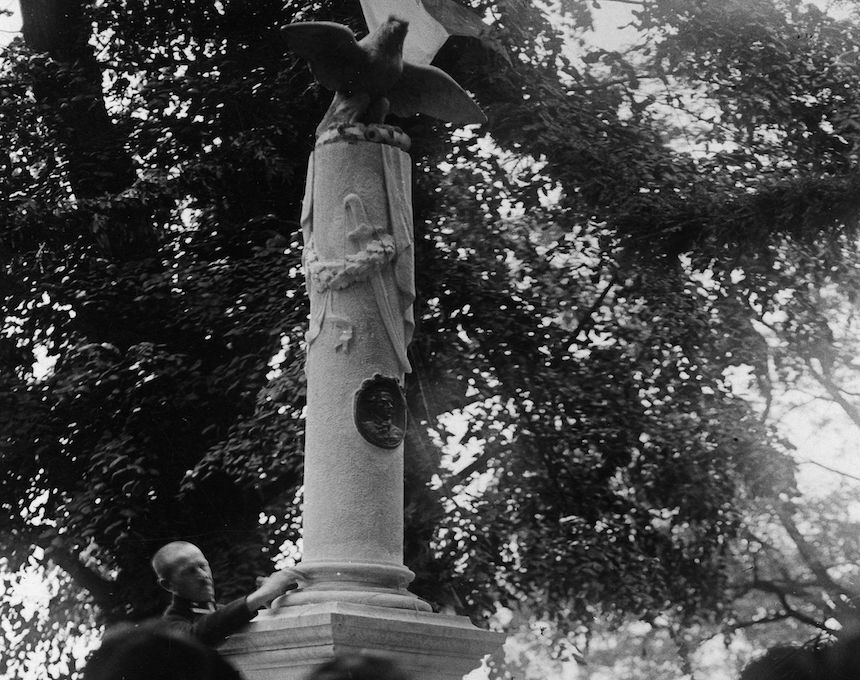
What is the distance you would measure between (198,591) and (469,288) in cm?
682

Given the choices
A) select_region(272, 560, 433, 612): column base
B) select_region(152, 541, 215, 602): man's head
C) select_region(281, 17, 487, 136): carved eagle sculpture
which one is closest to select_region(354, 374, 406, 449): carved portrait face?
select_region(272, 560, 433, 612): column base

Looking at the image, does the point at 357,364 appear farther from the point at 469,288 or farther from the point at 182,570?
the point at 469,288

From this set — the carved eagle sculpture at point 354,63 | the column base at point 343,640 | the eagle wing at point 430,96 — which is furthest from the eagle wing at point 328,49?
the column base at point 343,640

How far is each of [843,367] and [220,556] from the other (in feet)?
26.6

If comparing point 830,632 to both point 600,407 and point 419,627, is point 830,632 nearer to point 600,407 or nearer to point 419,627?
point 419,627

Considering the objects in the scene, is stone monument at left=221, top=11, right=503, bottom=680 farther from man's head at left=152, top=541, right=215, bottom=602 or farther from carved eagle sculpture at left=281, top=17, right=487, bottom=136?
man's head at left=152, top=541, right=215, bottom=602

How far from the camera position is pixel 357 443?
6.76 metres

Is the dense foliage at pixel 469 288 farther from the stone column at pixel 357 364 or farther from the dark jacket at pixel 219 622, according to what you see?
the dark jacket at pixel 219 622

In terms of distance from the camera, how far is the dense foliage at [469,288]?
40.6 feet

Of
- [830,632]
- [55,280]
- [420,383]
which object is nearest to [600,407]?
[420,383]

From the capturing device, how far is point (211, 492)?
1261 centimetres

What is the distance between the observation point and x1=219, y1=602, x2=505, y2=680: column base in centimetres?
596

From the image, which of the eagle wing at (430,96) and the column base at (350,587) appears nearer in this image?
the column base at (350,587)

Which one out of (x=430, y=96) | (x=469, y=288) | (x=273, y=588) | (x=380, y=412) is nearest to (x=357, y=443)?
(x=380, y=412)
